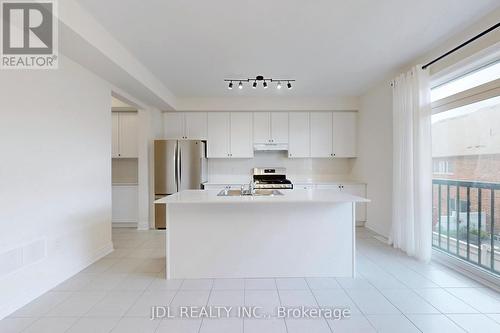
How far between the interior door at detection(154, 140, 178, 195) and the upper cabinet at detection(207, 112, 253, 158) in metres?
0.80

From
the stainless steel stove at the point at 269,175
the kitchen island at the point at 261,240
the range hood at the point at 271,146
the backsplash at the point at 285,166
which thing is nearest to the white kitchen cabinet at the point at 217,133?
the backsplash at the point at 285,166

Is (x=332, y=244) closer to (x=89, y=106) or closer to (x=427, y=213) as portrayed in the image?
(x=427, y=213)

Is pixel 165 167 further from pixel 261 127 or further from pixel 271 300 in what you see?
pixel 271 300

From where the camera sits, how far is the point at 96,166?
330 centimetres

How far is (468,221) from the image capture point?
117 inches

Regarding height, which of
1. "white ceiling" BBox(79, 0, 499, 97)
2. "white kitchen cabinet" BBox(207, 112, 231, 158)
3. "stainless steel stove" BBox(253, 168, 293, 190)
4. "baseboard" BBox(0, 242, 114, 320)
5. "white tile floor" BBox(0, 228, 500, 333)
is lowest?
"white tile floor" BBox(0, 228, 500, 333)

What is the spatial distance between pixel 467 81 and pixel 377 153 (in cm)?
184

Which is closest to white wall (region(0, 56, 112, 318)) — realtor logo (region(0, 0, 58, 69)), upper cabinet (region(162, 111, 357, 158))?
realtor logo (region(0, 0, 58, 69))

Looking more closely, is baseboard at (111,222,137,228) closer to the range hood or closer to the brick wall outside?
the range hood

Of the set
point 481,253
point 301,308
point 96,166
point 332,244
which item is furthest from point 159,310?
point 481,253

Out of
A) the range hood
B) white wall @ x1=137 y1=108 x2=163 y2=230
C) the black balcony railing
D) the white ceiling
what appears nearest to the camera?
the white ceiling

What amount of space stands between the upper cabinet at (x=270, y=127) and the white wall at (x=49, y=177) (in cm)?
285

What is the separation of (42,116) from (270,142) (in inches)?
149

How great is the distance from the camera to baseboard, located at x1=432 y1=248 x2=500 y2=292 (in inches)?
98.7
